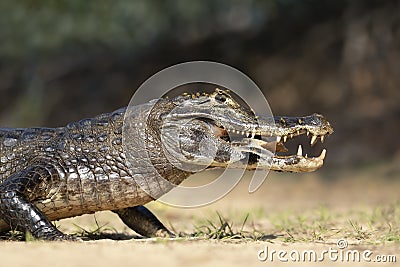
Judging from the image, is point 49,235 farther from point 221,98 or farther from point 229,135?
A: point 221,98

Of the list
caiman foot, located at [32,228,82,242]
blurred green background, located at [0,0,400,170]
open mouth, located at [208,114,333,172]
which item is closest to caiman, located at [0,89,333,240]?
open mouth, located at [208,114,333,172]

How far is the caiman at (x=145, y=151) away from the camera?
4.81m

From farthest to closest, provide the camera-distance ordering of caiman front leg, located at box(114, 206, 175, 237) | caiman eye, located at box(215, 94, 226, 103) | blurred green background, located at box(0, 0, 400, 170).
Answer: blurred green background, located at box(0, 0, 400, 170) < caiman front leg, located at box(114, 206, 175, 237) < caiman eye, located at box(215, 94, 226, 103)

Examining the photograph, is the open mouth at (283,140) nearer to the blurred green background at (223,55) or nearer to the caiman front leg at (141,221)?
the caiman front leg at (141,221)

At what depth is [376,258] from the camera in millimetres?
3795

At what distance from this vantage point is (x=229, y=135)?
16.3 feet

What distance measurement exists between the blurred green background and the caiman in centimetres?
819

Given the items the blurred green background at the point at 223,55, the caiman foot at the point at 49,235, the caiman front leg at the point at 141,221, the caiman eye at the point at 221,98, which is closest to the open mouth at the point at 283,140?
the caiman eye at the point at 221,98

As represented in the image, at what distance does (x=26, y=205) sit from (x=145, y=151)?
0.97m

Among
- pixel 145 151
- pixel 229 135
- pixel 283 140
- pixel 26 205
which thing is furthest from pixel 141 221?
pixel 283 140

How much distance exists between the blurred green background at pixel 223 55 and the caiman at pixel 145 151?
8189 mm

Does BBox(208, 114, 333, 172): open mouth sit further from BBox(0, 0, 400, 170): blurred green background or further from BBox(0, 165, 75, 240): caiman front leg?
BBox(0, 0, 400, 170): blurred green background

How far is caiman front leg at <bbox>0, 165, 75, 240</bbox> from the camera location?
4438 millimetres

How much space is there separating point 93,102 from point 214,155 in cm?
1287
